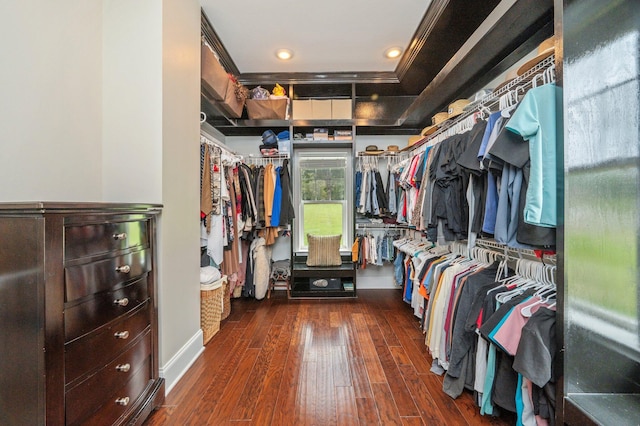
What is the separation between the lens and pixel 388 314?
2854 millimetres

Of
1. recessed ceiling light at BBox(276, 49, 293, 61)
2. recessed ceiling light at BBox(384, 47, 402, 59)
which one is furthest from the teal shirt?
recessed ceiling light at BBox(276, 49, 293, 61)

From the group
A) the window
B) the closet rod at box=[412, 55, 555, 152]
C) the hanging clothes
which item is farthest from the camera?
the window

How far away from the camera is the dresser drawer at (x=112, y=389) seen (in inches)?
39.5

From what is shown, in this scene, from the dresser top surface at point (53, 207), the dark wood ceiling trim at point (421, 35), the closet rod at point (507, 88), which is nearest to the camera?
the dresser top surface at point (53, 207)

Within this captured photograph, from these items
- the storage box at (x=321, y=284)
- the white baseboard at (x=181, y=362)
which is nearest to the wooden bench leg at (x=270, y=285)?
the storage box at (x=321, y=284)

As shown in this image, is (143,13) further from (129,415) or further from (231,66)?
(129,415)

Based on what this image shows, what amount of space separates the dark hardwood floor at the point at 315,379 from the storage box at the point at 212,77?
2.19 metres

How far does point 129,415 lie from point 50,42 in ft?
6.17

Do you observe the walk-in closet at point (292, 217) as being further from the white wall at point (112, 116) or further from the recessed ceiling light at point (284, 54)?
the recessed ceiling light at point (284, 54)

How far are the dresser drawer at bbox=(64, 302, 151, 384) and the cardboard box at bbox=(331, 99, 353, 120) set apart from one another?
2.81 meters

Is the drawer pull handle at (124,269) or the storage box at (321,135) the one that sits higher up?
the storage box at (321,135)

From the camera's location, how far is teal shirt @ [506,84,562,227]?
3.41 feet

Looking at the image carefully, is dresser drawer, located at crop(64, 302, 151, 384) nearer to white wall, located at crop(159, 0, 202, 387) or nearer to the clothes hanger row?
white wall, located at crop(159, 0, 202, 387)

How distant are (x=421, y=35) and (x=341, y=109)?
115cm
